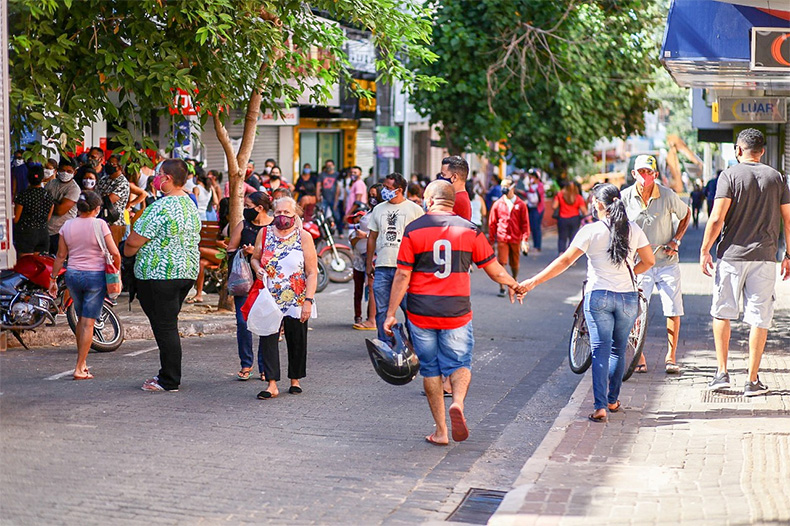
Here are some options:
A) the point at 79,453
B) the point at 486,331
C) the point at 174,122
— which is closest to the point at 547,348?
the point at 486,331

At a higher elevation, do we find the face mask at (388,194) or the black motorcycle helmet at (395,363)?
the face mask at (388,194)

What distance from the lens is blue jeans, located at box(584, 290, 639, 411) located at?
7.98m

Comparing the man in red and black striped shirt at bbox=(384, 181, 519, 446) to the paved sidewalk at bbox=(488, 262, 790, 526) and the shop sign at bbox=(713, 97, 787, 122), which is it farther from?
the shop sign at bbox=(713, 97, 787, 122)

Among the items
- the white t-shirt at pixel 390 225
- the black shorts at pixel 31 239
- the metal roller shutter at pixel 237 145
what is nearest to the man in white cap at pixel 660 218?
the white t-shirt at pixel 390 225

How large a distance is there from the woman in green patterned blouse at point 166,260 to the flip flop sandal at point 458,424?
2.76 m

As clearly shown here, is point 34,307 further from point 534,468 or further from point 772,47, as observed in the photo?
point 772,47

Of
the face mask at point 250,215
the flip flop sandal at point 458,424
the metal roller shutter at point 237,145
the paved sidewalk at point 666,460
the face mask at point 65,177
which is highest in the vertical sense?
the metal roller shutter at point 237,145

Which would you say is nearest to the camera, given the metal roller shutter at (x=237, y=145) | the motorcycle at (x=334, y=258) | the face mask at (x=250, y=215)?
the face mask at (x=250, y=215)

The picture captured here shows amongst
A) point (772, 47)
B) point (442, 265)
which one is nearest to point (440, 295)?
point (442, 265)

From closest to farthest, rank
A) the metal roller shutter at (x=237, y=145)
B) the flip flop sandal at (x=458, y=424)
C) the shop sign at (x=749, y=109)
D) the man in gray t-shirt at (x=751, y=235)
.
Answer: the flip flop sandal at (x=458, y=424) → the man in gray t-shirt at (x=751, y=235) → the shop sign at (x=749, y=109) → the metal roller shutter at (x=237, y=145)

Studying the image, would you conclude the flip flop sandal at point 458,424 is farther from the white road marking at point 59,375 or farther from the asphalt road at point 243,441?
the white road marking at point 59,375

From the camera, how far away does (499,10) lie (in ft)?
81.4

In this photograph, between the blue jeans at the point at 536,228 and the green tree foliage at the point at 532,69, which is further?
the blue jeans at the point at 536,228

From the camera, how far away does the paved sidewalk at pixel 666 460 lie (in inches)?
228
